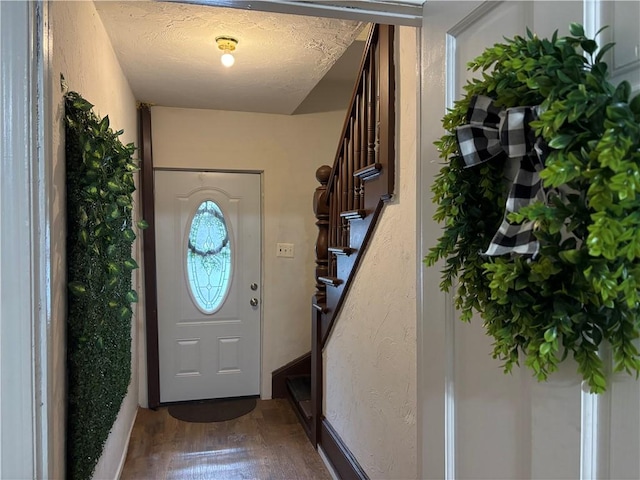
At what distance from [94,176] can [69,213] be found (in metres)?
0.14

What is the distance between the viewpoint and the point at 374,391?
201 centimetres

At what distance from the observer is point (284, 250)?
373 centimetres

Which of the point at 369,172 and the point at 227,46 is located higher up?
the point at 227,46

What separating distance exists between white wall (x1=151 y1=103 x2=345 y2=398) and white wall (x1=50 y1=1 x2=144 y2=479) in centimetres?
92

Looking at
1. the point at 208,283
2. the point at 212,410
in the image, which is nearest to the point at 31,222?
the point at 208,283

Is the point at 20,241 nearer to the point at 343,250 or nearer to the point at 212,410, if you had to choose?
the point at 343,250

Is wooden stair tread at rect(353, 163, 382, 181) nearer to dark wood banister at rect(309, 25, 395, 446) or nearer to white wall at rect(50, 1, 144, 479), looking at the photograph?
dark wood banister at rect(309, 25, 395, 446)

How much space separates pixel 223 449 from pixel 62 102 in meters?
2.35

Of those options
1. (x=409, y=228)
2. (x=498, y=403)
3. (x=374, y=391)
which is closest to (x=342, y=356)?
(x=374, y=391)

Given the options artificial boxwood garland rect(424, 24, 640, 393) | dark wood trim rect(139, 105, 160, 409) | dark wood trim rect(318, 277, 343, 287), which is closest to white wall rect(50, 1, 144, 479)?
dark wood trim rect(139, 105, 160, 409)

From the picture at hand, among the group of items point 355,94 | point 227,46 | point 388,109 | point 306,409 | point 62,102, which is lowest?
→ point 306,409

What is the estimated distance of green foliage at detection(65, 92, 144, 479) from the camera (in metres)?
1.33

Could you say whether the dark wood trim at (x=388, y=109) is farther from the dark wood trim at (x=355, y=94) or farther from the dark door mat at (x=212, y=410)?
the dark door mat at (x=212, y=410)

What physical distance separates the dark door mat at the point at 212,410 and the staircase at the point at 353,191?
51 cm
